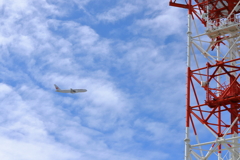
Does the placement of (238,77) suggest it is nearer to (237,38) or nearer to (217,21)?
(237,38)

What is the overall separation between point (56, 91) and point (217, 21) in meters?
97.4

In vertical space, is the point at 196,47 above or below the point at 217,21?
below

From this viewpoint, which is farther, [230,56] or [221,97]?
[230,56]

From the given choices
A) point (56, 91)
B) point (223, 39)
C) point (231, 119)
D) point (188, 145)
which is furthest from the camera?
point (56, 91)

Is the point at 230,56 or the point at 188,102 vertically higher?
the point at 230,56

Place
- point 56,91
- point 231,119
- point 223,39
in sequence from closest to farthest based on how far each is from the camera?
1. point 231,119
2. point 223,39
3. point 56,91

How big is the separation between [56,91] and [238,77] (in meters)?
102

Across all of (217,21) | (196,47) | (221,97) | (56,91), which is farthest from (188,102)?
(56,91)

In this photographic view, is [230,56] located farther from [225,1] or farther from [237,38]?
[225,1]

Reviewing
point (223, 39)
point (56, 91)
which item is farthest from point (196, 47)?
point (56, 91)

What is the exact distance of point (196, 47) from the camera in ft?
178

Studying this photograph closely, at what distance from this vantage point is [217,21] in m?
56.4

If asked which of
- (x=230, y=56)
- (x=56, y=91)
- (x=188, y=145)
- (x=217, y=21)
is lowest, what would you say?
(x=188, y=145)

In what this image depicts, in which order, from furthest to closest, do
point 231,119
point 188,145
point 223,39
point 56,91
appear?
point 56,91 → point 223,39 → point 231,119 → point 188,145
